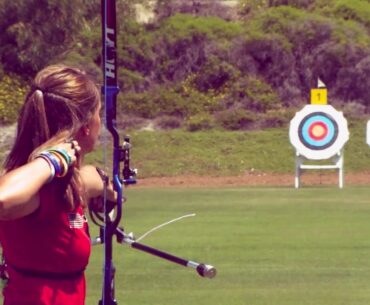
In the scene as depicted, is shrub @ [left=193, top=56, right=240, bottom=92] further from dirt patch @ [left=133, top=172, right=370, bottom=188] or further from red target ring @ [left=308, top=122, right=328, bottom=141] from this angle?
red target ring @ [left=308, top=122, right=328, bottom=141]

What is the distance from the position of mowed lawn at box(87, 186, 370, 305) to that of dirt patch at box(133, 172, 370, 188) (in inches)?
200

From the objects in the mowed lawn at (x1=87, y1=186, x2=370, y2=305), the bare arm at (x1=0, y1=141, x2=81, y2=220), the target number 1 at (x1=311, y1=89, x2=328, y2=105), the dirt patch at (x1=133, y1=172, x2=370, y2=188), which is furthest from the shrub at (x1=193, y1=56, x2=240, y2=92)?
the bare arm at (x1=0, y1=141, x2=81, y2=220)

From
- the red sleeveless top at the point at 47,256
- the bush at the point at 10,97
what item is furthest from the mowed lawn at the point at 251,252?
the bush at the point at 10,97

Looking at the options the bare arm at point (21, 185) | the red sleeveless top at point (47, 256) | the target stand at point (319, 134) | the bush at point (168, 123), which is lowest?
the bush at point (168, 123)

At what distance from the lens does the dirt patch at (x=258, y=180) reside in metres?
22.1

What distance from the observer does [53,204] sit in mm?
3131

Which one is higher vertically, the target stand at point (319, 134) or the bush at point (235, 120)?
the target stand at point (319, 134)

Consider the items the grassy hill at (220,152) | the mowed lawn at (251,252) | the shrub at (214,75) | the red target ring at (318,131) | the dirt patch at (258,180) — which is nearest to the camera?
the mowed lawn at (251,252)

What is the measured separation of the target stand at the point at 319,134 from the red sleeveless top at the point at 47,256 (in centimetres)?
1786

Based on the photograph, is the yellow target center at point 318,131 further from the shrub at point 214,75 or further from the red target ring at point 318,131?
the shrub at point 214,75

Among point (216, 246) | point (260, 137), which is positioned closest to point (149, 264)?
point (216, 246)

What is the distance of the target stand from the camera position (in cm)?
2123

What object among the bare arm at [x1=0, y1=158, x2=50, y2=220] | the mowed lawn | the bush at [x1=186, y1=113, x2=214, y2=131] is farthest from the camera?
the bush at [x1=186, y1=113, x2=214, y2=131]

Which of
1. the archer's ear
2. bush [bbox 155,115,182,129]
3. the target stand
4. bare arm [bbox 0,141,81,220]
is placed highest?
the archer's ear
